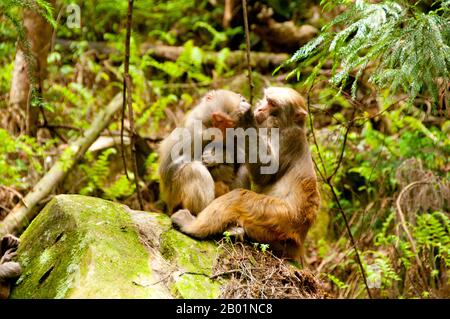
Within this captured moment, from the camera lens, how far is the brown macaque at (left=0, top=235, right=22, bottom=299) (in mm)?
4719

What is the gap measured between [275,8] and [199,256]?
937cm

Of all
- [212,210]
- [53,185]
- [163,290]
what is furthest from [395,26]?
[53,185]

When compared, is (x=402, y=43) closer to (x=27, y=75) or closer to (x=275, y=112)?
(x=275, y=112)

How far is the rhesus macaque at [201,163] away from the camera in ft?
19.5

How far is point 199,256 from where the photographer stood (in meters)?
5.12

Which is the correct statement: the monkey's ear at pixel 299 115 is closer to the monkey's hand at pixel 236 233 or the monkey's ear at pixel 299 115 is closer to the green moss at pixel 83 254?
the monkey's hand at pixel 236 233

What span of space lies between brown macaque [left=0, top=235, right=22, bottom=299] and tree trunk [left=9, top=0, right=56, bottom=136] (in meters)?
3.72

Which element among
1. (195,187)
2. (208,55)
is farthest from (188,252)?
(208,55)

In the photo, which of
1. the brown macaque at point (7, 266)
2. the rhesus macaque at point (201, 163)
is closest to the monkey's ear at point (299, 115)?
the rhesus macaque at point (201, 163)

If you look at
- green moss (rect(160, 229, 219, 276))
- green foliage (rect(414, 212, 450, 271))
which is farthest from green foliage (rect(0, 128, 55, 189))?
green foliage (rect(414, 212, 450, 271))

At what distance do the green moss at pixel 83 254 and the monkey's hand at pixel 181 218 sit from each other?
1.52 feet

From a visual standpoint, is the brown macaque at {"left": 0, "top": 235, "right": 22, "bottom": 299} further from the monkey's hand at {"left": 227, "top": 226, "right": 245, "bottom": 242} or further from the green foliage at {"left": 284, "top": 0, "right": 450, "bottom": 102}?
the green foliage at {"left": 284, "top": 0, "right": 450, "bottom": 102}

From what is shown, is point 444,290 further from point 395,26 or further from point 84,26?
point 84,26

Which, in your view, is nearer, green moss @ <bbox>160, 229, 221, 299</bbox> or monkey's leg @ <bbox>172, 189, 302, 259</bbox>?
green moss @ <bbox>160, 229, 221, 299</bbox>
